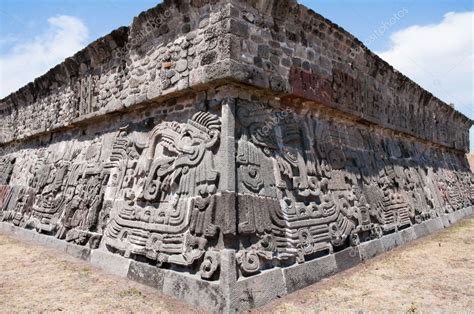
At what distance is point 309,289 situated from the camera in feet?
11.9

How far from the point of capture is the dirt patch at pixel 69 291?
10.4 feet

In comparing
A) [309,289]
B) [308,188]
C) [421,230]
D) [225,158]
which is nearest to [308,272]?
[309,289]

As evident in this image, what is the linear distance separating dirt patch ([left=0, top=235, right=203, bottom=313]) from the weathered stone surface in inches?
7.2

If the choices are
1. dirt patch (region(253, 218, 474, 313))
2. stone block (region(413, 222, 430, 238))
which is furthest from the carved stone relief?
dirt patch (region(253, 218, 474, 313))

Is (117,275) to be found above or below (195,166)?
below

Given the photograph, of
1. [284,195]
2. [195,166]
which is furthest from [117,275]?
[284,195]

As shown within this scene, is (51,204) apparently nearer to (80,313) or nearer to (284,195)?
(80,313)

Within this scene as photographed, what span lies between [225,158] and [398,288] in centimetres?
239

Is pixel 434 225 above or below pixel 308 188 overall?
below

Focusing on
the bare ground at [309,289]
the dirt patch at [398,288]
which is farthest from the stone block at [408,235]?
the bare ground at [309,289]

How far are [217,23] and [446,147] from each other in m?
9.81

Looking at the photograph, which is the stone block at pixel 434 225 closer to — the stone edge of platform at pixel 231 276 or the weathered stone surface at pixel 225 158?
the weathered stone surface at pixel 225 158

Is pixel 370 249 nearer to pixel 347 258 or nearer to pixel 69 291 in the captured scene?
pixel 347 258

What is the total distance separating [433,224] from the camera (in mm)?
7438
